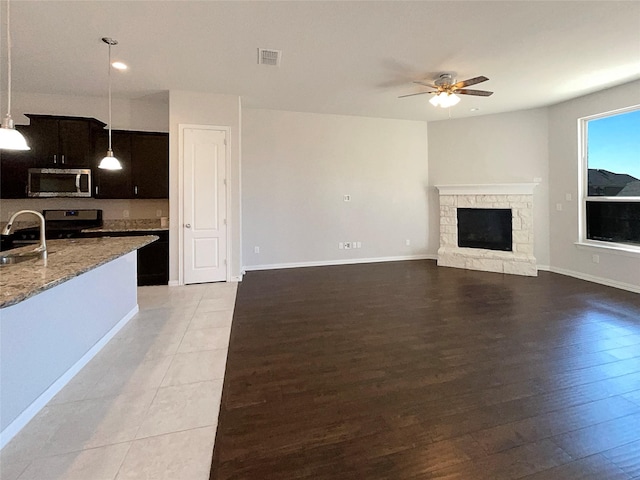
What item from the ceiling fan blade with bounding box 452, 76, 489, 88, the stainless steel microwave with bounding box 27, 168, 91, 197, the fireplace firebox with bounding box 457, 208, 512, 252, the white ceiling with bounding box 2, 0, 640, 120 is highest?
the white ceiling with bounding box 2, 0, 640, 120

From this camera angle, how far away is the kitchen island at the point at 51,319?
1751 mm

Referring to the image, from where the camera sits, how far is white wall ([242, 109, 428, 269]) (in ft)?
20.4

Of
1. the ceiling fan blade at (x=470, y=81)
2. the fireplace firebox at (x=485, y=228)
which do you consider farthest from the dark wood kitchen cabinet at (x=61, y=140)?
the fireplace firebox at (x=485, y=228)

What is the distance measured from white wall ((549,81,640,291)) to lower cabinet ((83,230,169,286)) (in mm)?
6864

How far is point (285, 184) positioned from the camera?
20.8 ft

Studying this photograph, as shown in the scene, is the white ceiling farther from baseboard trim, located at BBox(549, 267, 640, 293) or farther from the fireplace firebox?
baseboard trim, located at BBox(549, 267, 640, 293)

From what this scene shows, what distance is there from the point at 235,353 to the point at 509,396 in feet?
7.00

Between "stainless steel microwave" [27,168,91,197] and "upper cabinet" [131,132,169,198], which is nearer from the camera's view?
"stainless steel microwave" [27,168,91,197]

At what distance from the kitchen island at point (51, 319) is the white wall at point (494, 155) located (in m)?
6.16

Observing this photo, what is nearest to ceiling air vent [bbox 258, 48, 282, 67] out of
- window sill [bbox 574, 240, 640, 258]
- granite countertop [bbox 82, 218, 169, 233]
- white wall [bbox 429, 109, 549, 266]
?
granite countertop [bbox 82, 218, 169, 233]

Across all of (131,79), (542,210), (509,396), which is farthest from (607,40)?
(131,79)

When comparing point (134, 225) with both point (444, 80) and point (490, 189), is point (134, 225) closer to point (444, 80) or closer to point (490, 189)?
point (444, 80)

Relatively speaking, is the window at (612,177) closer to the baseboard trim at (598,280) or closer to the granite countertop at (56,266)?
the baseboard trim at (598,280)

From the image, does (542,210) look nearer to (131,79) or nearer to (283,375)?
(283,375)
